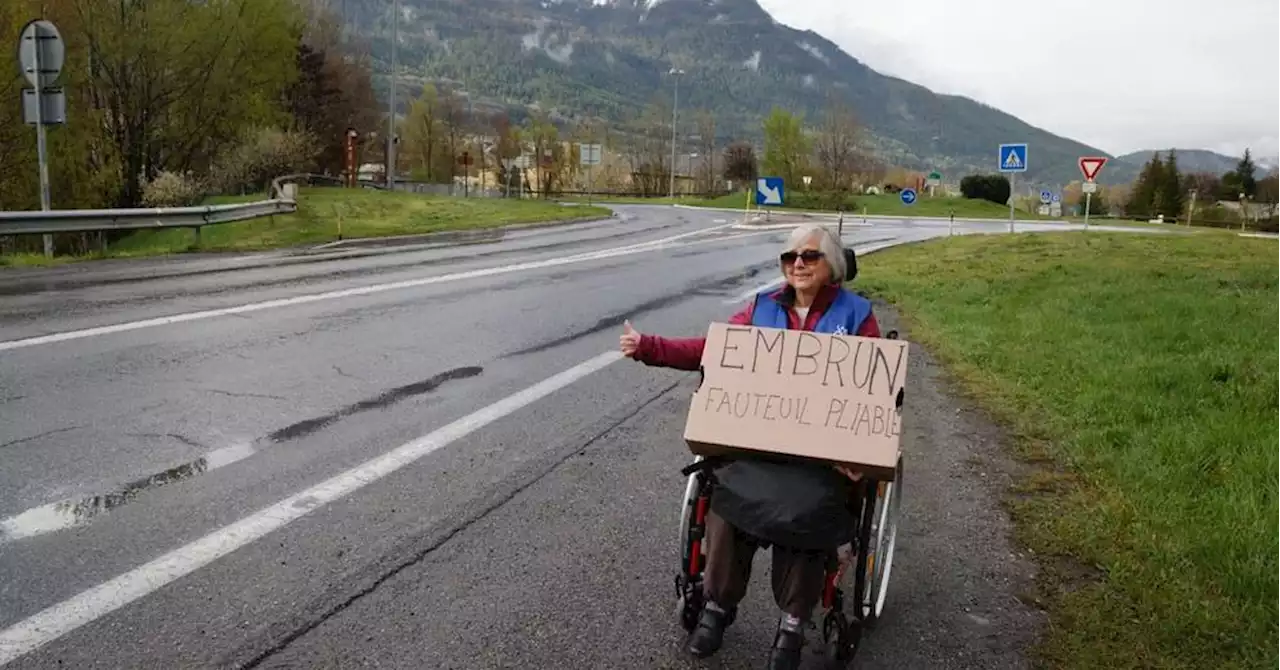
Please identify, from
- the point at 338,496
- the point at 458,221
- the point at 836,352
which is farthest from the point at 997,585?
the point at 458,221

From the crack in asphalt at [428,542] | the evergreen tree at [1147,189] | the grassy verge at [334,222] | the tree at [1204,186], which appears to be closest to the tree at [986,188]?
the evergreen tree at [1147,189]

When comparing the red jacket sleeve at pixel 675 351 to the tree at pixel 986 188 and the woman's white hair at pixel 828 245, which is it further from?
the tree at pixel 986 188

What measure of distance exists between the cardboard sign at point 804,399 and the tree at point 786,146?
235 ft

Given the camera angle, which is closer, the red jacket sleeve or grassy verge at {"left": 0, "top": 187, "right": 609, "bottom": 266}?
the red jacket sleeve

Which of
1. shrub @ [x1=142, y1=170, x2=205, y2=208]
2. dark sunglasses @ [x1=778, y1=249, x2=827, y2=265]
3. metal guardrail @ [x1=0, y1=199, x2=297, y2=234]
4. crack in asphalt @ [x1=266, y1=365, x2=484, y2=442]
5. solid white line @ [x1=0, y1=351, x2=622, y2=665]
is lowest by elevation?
solid white line @ [x1=0, y1=351, x2=622, y2=665]

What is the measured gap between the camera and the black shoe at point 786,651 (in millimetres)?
3229

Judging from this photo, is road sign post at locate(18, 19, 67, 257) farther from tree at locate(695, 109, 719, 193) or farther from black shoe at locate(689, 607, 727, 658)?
tree at locate(695, 109, 719, 193)

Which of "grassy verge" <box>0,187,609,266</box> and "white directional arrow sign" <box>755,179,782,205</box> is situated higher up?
"white directional arrow sign" <box>755,179,782,205</box>

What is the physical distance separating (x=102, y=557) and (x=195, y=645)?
3.08 ft

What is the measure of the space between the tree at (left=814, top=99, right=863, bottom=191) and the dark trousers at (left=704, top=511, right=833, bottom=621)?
7044 centimetres

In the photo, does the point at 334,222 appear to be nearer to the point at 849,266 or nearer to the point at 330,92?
the point at 849,266

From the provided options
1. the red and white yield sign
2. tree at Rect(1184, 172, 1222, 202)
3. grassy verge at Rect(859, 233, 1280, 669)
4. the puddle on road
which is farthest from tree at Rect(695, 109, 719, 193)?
the puddle on road

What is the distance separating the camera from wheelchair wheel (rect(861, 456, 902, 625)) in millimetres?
3650

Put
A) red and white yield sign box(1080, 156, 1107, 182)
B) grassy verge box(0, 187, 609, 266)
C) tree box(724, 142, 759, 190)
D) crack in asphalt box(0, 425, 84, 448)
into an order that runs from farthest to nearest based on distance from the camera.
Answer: tree box(724, 142, 759, 190) → red and white yield sign box(1080, 156, 1107, 182) → grassy verge box(0, 187, 609, 266) → crack in asphalt box(0, 425, 84, 448)
